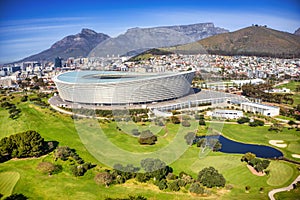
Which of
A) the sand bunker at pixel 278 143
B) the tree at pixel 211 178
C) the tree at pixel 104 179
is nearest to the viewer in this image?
the tree at pixel 211 178

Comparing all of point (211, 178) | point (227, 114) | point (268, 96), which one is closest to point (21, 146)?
point (211, 178)

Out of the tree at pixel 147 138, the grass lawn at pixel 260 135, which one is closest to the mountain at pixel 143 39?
the tree at pixel 147 138

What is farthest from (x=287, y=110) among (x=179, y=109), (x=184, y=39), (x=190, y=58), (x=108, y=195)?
(x=190, y=58)

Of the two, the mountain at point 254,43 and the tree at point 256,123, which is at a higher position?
the mountain at point 254,43

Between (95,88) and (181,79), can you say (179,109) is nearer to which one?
(181,79)

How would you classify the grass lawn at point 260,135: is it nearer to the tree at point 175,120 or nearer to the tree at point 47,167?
the tree at point 175,120

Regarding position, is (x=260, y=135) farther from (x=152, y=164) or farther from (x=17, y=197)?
(x=17, y=197)

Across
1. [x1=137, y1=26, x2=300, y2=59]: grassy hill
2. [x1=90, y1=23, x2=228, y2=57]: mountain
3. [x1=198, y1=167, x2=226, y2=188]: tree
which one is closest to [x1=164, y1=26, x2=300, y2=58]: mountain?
[x1=137, y1=26, x2=300, y2=59]: grassy hill
